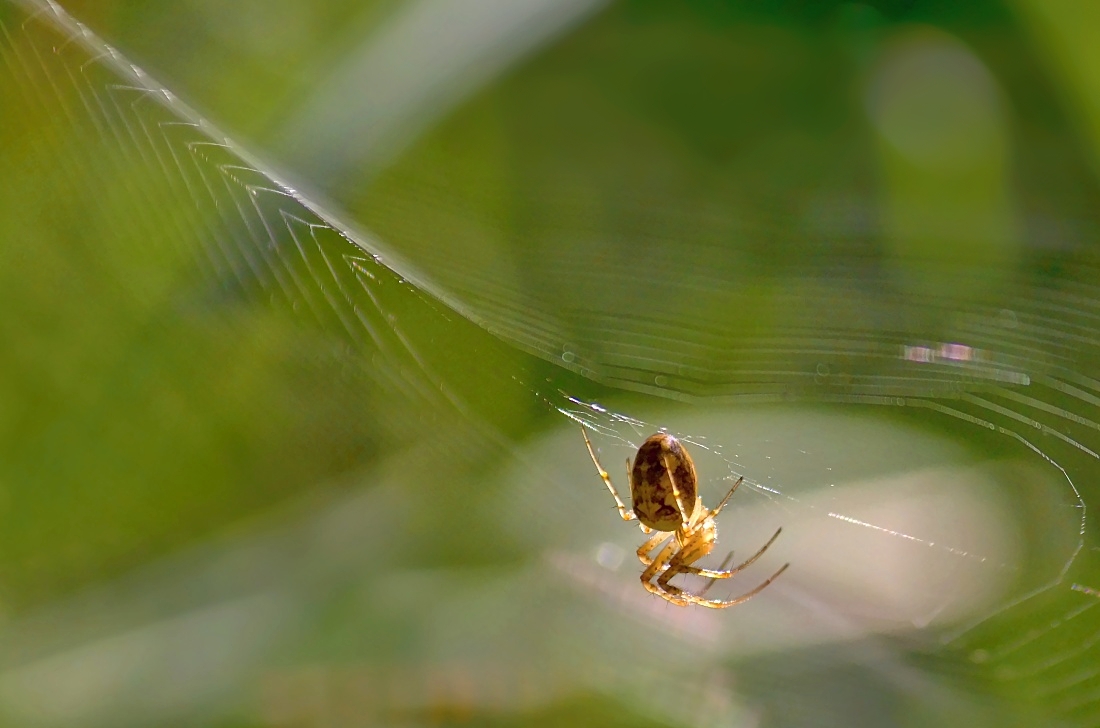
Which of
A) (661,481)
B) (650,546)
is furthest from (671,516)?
(650,546)

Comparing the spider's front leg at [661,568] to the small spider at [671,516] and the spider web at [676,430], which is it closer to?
the small spider at [671,516]

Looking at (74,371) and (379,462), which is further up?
(379,462)

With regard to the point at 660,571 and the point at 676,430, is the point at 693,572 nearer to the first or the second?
the point at 660,571

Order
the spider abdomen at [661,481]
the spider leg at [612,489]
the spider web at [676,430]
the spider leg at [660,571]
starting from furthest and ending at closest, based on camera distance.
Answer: the spider leg at [660,571] < the spider leg at [612,489] < the spider abdomen at [661,481] < the spider web at [676,430]

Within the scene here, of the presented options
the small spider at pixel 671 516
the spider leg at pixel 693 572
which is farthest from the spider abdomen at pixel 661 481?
the spider leg at pixel 693 572

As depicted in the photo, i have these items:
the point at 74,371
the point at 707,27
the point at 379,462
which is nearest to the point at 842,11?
the point at 707,27

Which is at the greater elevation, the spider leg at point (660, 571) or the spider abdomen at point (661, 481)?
the spider abdomen at point (661, 481)

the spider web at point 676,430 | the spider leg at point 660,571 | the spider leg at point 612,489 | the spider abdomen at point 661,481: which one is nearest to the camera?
the spider web at point 676,430

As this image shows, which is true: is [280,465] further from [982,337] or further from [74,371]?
[982,337]
